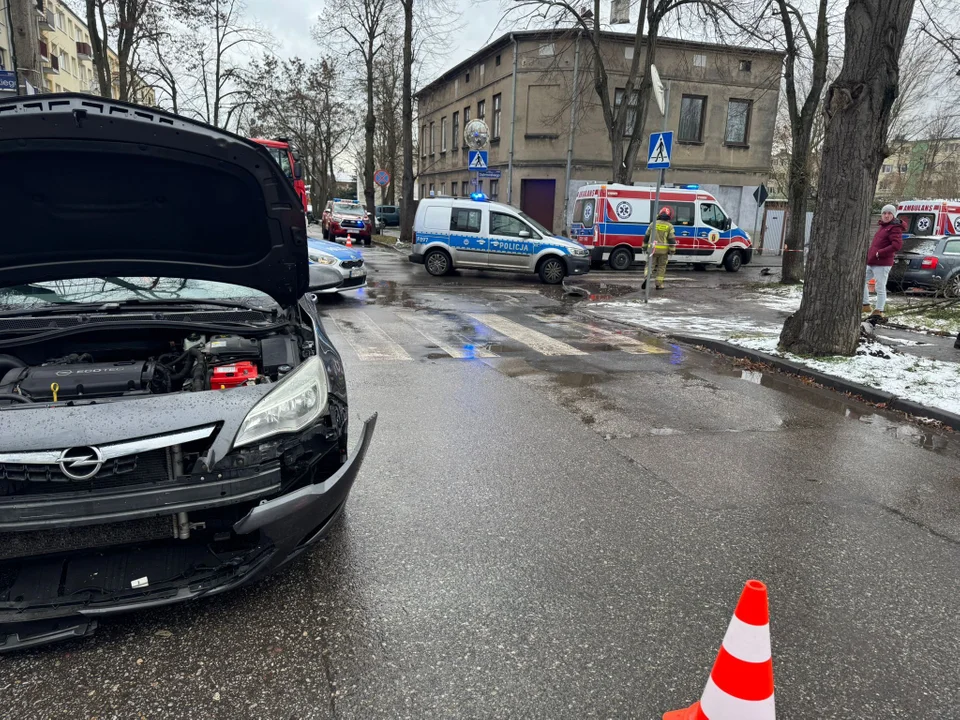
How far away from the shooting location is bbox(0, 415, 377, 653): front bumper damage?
92.1 inches

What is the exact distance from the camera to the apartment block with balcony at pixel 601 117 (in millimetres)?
27625

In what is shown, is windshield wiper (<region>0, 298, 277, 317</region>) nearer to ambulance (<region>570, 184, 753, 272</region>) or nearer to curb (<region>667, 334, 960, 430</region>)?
curb (<region>667, 334, 960, 430</region>)

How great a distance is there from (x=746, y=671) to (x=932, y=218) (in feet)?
66.3

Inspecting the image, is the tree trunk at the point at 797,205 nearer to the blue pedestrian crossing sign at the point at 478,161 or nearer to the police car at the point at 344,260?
the blue pedestrian crossing sign at the point at 478,161

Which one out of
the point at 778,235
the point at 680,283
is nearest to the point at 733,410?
the point at 680,283

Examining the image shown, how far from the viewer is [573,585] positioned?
3055 mm

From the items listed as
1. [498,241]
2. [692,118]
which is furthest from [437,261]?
[692,118]

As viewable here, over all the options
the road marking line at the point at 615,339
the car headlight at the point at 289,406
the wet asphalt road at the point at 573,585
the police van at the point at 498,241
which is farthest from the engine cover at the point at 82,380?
the police van at the point at 498,241

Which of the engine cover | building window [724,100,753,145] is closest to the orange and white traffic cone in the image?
the engine cover

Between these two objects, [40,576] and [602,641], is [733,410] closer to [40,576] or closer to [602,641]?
[602,641]

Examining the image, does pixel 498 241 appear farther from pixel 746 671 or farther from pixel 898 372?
pixel 746 671

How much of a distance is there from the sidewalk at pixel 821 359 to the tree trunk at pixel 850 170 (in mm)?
490

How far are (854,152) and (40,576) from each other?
8326 mm

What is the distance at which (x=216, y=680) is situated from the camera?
2.36m
